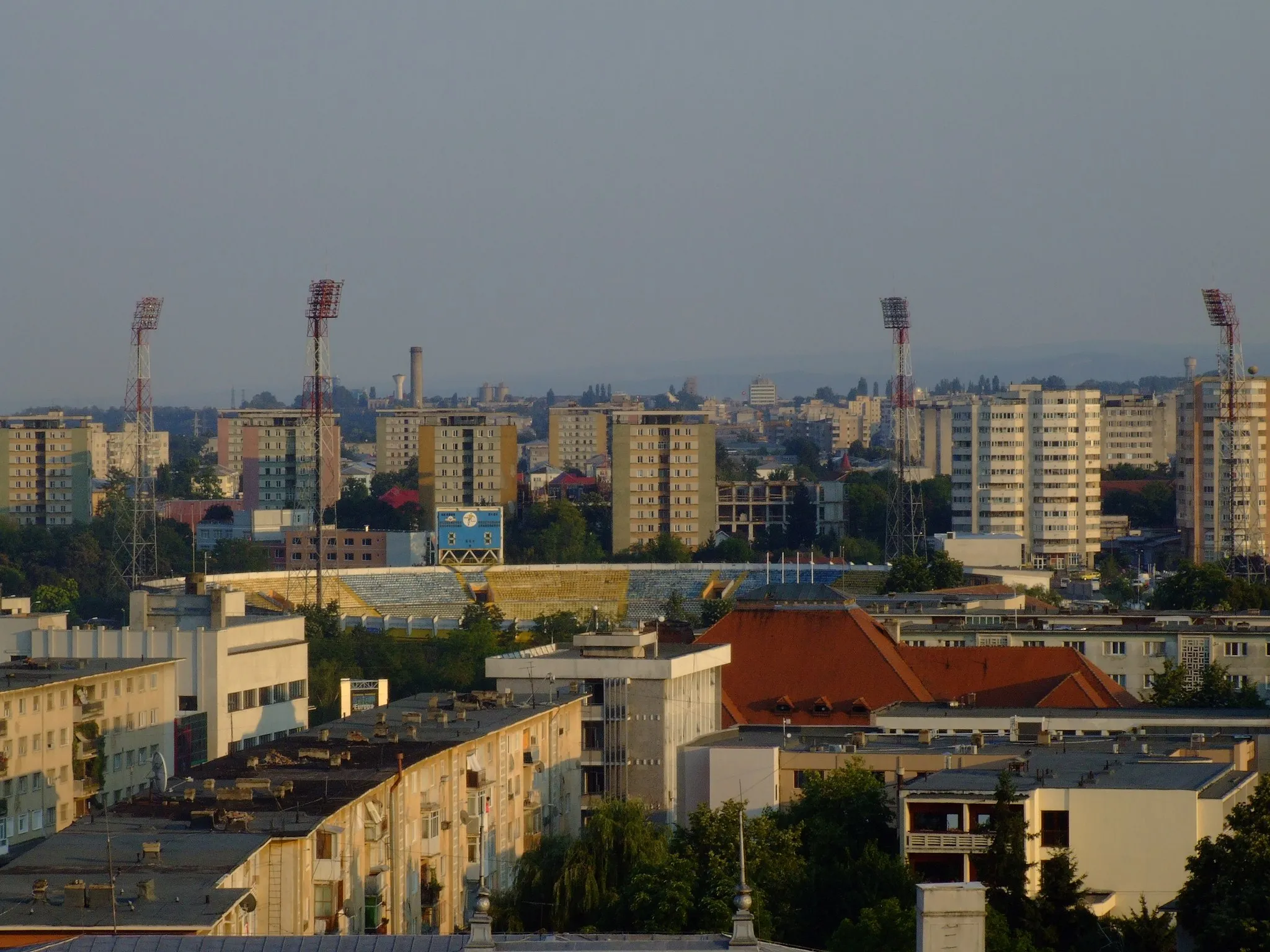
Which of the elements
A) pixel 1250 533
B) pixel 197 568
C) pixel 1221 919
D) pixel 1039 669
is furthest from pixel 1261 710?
pixel 197 568

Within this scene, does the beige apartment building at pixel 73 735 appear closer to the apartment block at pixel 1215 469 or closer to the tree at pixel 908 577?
the tree at pixel 908 577

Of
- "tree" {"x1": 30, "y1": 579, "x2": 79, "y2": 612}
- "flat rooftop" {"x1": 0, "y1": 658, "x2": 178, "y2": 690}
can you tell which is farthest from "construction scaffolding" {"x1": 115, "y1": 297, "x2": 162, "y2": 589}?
"flat rooftop" {"x1": 0, "y1": 658, "x2": 178, "y2": 690}

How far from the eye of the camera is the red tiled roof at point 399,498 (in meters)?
138

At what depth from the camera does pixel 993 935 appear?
22547 millimetres

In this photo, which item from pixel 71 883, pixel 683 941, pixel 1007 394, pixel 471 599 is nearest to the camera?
pixel 683 941

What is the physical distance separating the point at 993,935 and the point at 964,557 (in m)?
73.8

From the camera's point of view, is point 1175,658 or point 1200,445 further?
point 1200,445

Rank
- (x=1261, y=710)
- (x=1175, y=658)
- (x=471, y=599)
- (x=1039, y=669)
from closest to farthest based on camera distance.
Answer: (x=1261, y=710) → (x=1039, y=669) → (x=1175, y=658) → (x=471, y=599)

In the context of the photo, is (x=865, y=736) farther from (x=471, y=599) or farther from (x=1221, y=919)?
(x=471, y=599)

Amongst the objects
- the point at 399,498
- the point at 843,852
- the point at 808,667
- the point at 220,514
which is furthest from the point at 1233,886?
the point at 399,498

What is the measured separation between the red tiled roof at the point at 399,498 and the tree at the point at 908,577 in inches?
2333

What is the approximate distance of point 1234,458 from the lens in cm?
10369

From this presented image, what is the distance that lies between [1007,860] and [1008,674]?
21136 mm

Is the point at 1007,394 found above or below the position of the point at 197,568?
above
